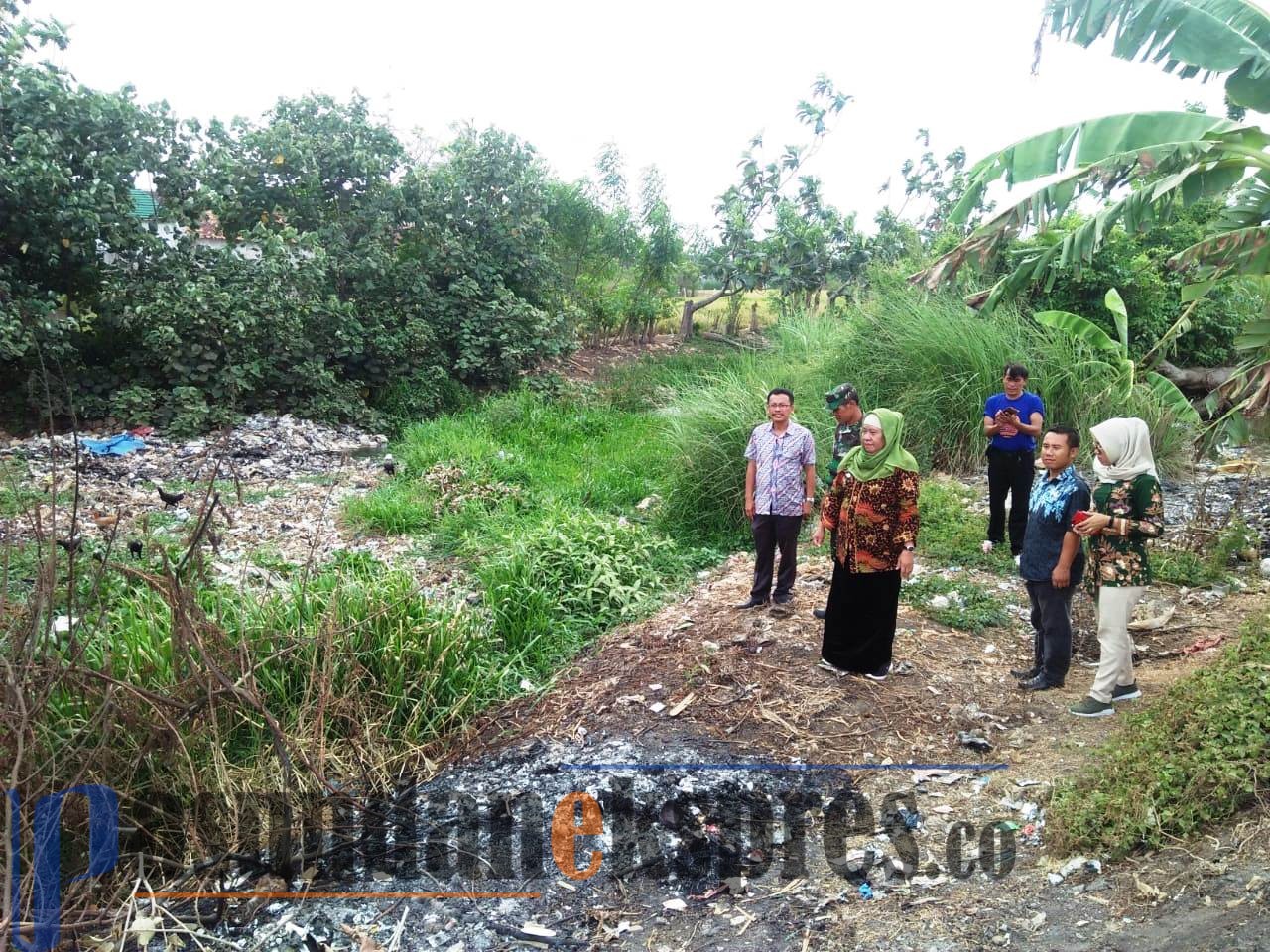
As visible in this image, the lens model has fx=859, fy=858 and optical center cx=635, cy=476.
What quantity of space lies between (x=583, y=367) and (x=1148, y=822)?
48.2 ft

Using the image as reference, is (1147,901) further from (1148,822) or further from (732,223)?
(732,223)

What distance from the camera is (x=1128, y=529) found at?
3.67 m

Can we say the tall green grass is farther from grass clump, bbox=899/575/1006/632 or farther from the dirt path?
the dirt path

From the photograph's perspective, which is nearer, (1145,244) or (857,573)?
(857,573)

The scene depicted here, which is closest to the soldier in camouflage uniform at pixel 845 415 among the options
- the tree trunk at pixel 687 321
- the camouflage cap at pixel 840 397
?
the camouflage cap at pixel 840 397

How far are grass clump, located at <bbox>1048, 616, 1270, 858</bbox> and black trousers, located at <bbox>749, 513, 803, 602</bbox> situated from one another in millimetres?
2040

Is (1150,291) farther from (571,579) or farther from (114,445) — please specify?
(114,445)

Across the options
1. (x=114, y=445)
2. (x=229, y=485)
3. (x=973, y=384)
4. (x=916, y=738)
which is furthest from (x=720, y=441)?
(x=114, y=445)

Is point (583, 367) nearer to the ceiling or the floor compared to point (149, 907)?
nearer to the ceiling

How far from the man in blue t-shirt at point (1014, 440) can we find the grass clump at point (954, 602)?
45 cm

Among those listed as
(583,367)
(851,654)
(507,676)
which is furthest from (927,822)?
(583,367)

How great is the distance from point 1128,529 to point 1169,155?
126 inches

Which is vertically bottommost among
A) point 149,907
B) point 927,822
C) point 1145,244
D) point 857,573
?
point 149,907

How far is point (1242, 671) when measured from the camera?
10.3 ft
